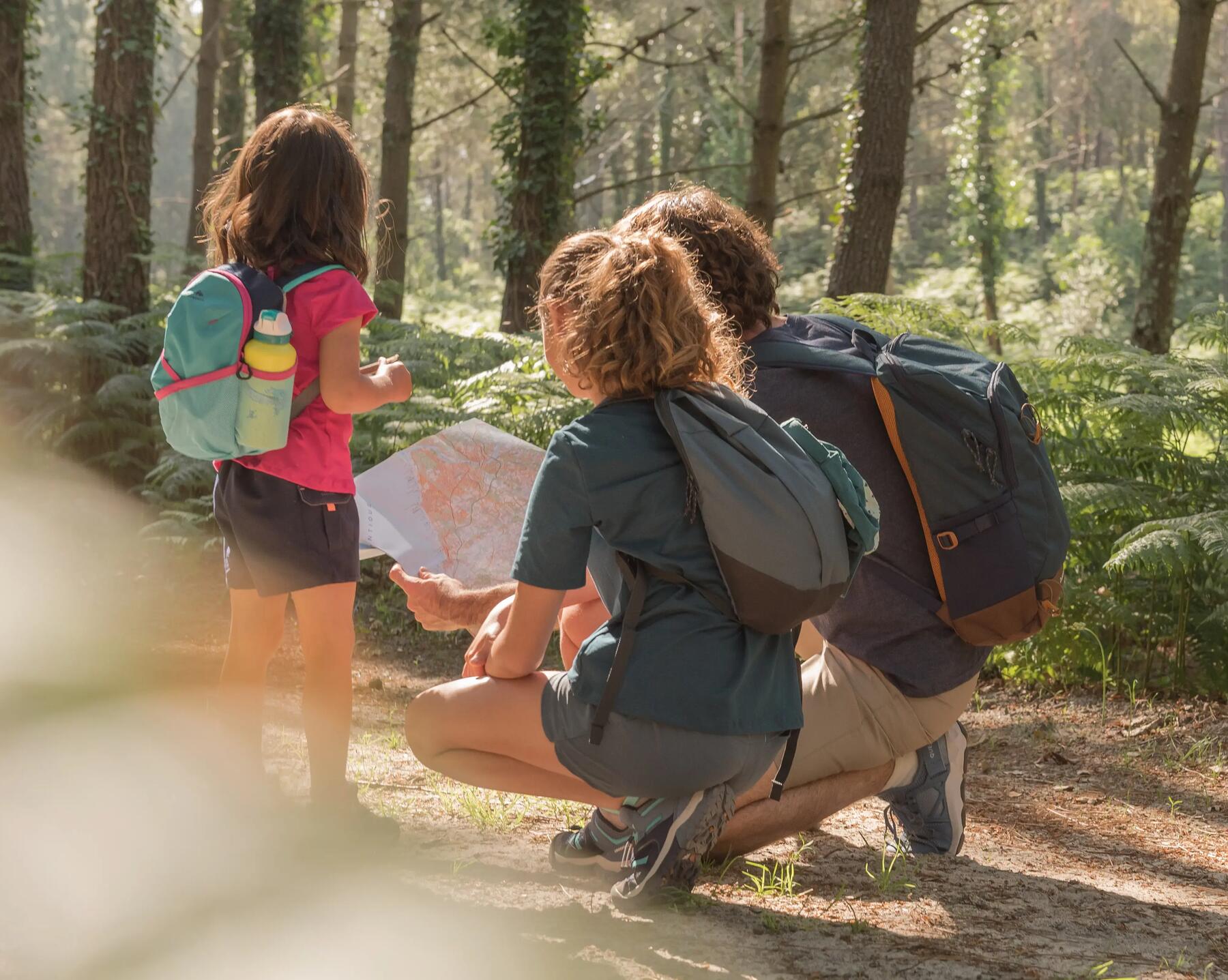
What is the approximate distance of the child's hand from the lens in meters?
2.93

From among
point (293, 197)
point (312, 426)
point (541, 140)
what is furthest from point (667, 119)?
point (312, 426)

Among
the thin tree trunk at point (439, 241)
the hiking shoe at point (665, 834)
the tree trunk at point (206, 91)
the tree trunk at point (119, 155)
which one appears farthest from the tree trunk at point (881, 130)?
the thin tree trunk at point (439, 241)

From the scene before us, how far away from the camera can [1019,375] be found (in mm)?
5871

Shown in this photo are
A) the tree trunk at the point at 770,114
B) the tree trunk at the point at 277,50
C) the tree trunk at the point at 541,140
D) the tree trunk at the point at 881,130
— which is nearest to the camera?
the tree trunk at the point at 881,130

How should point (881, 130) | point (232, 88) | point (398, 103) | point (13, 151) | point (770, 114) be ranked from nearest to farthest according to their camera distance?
1. point (881, 130)
2. point (13, 151)
3. point (770, 114)
4. point (398, 103)
5. point (232, 88)

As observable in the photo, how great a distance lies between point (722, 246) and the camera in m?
2.79

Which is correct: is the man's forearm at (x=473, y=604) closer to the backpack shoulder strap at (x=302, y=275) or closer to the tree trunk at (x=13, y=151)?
the backpack shoulder strap at (x=302, y=275)

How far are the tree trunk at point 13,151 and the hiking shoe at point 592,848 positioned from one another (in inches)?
348

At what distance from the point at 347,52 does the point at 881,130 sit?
35.9 feet

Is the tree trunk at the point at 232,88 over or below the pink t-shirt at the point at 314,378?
over

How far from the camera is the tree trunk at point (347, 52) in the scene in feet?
53.2

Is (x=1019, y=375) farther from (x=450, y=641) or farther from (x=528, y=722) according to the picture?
(x=528, y=722)

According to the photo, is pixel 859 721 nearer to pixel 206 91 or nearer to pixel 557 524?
pixel 557 524

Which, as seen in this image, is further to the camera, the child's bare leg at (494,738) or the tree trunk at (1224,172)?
the tree trunk at (1224,172)
